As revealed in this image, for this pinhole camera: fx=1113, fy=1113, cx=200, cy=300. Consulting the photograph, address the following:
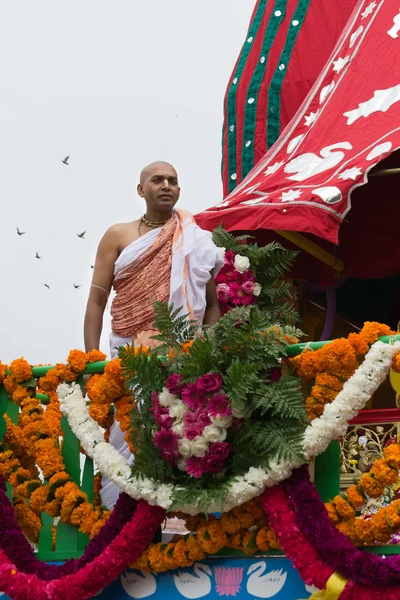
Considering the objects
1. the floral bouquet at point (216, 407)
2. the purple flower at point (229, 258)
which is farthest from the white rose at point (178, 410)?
the purple flower at point (229, 258)

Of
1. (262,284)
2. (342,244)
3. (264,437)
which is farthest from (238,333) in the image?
(342,244)

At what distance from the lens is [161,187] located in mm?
6379

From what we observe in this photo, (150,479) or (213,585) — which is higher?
(150,479)

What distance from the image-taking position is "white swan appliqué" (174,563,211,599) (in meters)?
4.94

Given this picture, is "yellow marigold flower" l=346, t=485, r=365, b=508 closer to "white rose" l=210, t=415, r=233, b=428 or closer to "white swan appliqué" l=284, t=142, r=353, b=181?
"white rose" l=210, t=415, r=233, b=428

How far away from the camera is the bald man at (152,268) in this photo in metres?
5.98

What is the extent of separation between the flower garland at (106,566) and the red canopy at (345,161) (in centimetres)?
224

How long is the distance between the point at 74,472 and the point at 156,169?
1.96 metres

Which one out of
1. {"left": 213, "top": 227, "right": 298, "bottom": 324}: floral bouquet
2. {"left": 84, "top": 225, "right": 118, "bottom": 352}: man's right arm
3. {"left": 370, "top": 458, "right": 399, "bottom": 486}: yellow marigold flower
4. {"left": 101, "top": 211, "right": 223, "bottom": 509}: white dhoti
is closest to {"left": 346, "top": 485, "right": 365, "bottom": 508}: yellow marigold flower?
{"left": 370, "top": 458, "right": 399, "bottom": 486}: yellow marigold flower

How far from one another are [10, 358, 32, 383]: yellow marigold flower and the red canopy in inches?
76.4

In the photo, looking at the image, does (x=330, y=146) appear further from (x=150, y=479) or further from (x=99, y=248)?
(x=150, y=479)

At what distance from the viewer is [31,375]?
5.47m

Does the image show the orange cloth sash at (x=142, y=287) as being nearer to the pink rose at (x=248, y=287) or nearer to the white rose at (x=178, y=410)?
the pink rose at (x=248, y=287)

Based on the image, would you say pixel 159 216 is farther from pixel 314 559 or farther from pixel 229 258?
pixel 314 559
